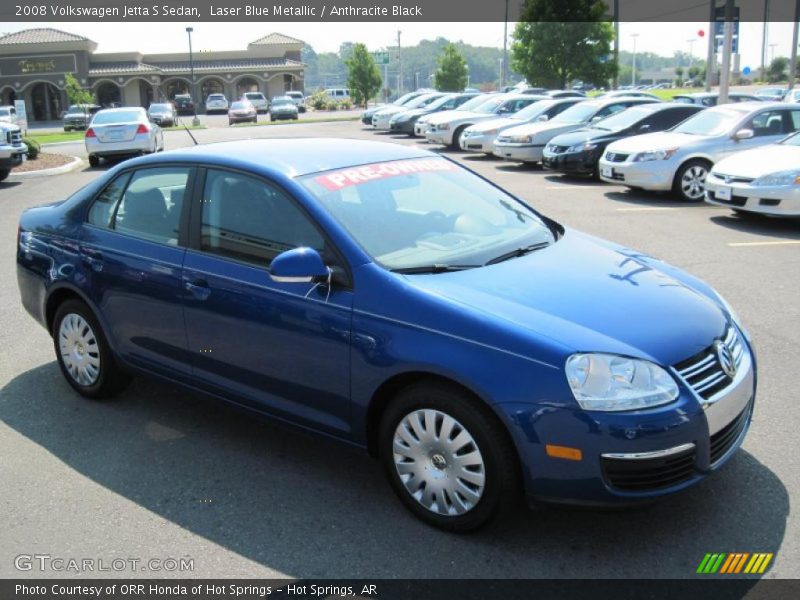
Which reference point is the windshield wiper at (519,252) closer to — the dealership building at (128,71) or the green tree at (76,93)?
the green tree at (76,93)

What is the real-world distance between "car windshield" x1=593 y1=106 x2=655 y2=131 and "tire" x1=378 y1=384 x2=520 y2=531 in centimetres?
1285

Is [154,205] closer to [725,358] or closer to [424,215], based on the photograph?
[424,215]

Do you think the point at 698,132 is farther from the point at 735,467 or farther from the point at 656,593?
the point at 656,593

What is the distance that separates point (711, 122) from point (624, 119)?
102 inches

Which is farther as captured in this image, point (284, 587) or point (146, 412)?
point (146, 412)

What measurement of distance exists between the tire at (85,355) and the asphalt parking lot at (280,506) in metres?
0.13

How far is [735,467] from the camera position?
12.7 feet

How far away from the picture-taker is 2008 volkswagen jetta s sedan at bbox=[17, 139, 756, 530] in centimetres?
308

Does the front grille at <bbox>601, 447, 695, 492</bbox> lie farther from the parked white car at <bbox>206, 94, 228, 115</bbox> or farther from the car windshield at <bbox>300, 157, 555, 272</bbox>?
the parked white car at <bbox>206, 94, 228, 115</bbox>

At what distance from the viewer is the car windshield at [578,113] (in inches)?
680

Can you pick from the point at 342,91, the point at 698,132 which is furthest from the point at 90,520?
the point at 342,91

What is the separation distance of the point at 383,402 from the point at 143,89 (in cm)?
7236

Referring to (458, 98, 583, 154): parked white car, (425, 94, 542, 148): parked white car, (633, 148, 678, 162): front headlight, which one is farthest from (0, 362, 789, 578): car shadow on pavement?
(425, 94, 542, 148): parked white car

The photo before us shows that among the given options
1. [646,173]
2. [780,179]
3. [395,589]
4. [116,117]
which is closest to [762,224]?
[780,179]
